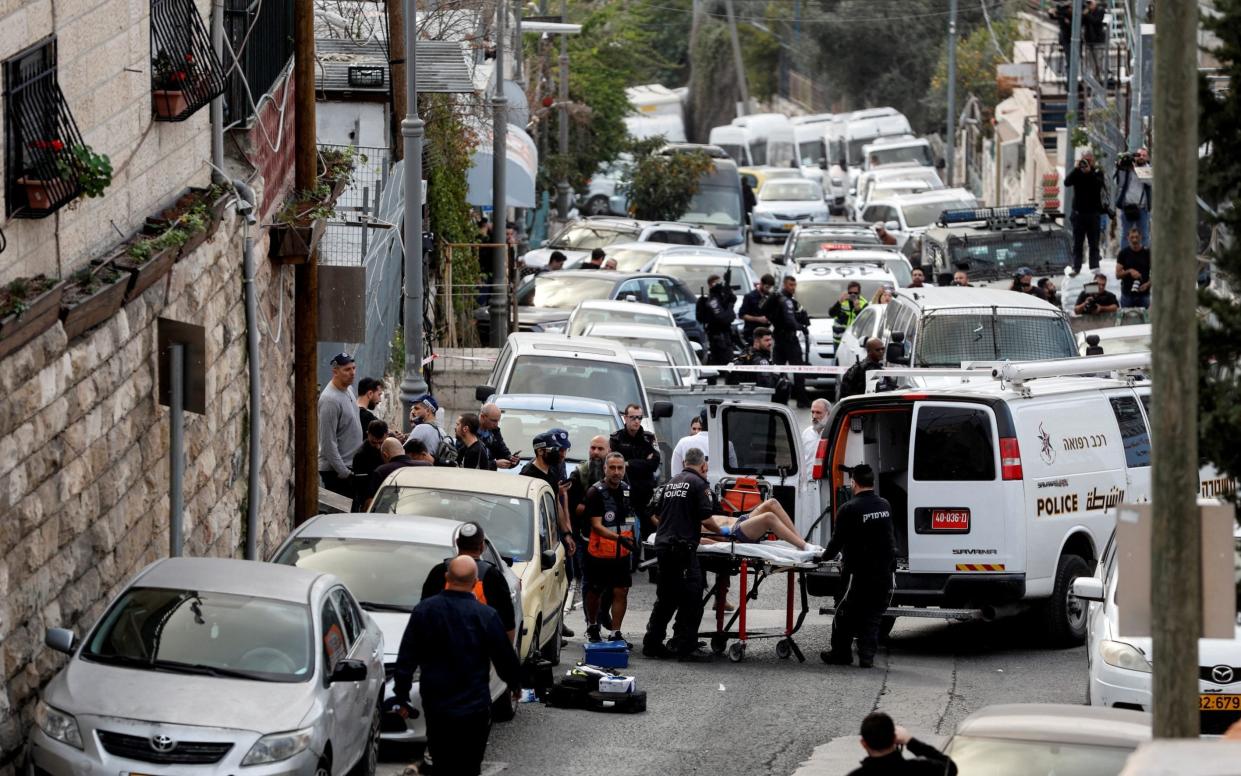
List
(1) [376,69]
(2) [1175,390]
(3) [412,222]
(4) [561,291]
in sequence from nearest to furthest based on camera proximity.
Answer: (2) [1175,390]
(3) [412,222]
(1) [376,69]
(4) [561,291]

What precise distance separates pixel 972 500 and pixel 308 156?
22.1ft

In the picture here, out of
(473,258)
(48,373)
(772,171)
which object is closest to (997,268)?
(473,258)

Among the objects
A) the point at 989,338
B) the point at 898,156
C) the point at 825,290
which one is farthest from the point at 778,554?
the point at 898,156

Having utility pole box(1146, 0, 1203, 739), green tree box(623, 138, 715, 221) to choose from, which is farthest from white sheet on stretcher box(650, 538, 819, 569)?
green tree box(623, 138, 715, 221)

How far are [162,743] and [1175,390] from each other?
5088 mm

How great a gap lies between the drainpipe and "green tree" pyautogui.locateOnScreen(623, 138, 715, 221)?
34764mm

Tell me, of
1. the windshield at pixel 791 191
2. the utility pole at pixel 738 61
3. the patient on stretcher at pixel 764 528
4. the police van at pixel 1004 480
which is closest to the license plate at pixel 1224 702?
the police van at pixel 1004 480

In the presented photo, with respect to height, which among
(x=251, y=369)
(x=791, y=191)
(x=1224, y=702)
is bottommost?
(x=1224, y=702)

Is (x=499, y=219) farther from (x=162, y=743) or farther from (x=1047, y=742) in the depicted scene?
(x=1047, y=742)

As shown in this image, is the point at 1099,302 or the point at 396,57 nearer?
the point at 396,57

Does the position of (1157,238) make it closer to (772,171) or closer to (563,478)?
(563,478)

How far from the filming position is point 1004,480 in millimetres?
16047

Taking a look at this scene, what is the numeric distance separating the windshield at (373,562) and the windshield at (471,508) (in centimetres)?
149

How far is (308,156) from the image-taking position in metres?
18.3
